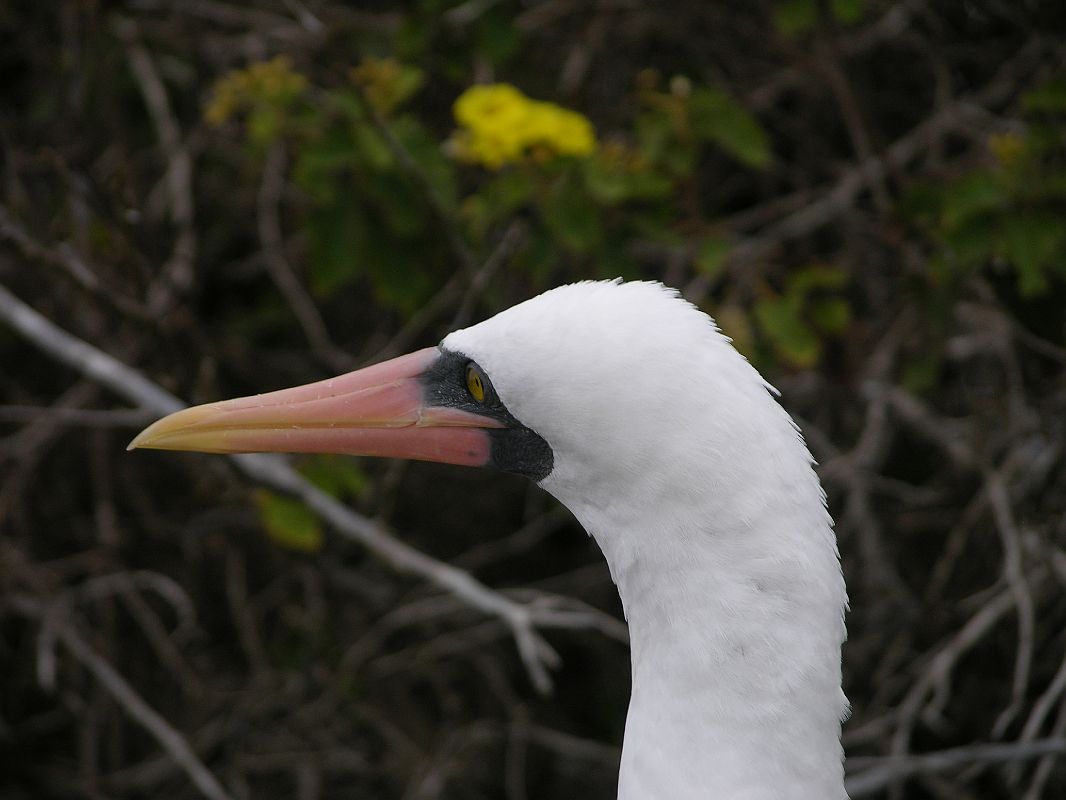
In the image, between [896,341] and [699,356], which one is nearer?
[699,356]

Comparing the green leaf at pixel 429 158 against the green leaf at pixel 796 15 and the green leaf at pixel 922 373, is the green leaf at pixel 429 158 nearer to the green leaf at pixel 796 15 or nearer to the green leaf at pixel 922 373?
the green leaf at pixel 796 15

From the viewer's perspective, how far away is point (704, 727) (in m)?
1.82

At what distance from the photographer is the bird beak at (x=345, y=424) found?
7.04ft

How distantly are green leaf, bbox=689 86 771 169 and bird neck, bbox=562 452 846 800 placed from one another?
1.76 m

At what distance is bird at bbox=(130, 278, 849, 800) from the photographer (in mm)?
1790

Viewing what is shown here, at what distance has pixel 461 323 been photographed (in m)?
3.14

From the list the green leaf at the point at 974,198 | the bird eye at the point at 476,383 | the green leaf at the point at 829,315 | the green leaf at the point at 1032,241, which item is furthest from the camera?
the green leaf at the point at 829,315

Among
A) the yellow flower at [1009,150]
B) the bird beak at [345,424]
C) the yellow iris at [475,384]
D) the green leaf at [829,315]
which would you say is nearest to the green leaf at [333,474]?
the bird beak at [345,424]

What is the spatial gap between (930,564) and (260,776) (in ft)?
8.20

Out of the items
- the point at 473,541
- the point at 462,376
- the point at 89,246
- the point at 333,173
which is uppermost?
the point at 462,376

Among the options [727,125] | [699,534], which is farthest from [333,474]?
[699,534]

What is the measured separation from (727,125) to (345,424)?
173 cm

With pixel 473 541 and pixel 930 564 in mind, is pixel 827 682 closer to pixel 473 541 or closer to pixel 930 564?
pixel 930 564

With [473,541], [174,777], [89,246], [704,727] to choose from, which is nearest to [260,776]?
[174,777]
